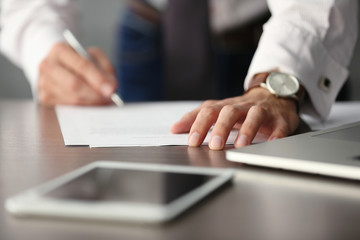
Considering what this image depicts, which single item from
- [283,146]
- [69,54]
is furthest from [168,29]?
[283,146]

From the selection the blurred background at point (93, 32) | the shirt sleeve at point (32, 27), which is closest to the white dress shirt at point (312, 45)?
the shirt sleeve at point (32, 27)

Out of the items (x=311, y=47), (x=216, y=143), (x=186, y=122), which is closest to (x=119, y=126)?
(x=186, y=122)

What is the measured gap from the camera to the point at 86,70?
1244mm

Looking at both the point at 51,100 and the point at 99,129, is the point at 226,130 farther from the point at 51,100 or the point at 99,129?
the point at 51,100

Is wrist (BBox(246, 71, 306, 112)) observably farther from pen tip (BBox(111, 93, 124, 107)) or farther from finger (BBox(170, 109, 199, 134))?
pen tip (BBox(111, 93, 124, 107))

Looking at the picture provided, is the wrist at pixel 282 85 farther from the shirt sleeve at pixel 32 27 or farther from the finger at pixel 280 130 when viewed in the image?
the shirt sleeve at pixel 32 27

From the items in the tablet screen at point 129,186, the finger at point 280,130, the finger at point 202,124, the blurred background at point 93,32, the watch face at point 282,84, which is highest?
the tablet screen at point 129,186

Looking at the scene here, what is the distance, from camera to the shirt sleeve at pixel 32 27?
1406 mm

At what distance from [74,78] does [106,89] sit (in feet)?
0.33

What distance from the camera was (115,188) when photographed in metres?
0.38

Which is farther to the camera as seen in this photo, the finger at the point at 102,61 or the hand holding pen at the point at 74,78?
the finger at the point at 102,61

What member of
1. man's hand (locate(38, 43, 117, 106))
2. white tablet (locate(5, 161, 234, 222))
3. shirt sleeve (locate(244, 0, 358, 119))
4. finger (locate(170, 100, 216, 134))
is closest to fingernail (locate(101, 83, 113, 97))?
man's hand (locate(38, 43, 117, 106))

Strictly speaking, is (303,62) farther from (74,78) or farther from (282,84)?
(74,78)

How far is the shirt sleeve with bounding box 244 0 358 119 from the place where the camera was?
90 centimetres
